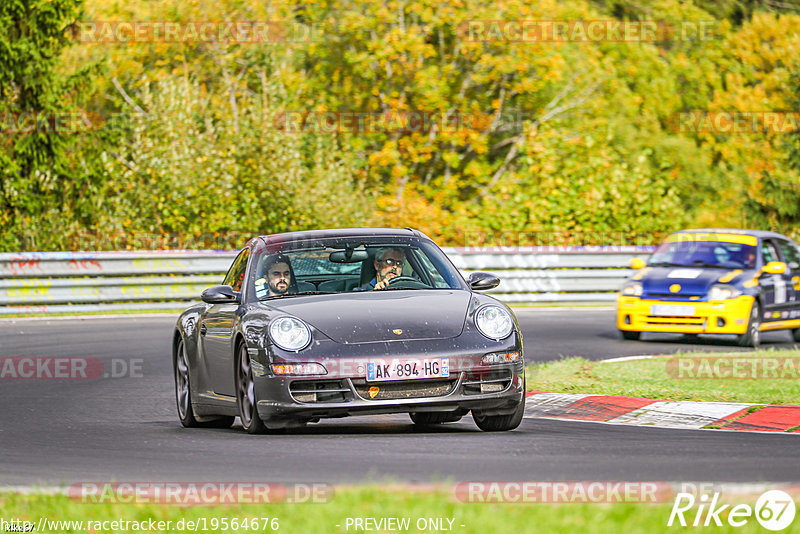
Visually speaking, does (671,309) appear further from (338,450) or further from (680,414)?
(338,450)

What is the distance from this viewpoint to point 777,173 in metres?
38.9

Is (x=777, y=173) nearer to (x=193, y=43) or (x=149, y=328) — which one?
(x=193, y=43)

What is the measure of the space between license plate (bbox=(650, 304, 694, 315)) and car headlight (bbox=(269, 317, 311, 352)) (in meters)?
10.2

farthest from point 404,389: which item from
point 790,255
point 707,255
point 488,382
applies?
point 790,255

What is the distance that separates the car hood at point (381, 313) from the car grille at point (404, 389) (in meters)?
0.28

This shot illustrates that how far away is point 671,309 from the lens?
62.7 ft

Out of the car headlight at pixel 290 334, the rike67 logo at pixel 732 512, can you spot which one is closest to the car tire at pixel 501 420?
the car headlight at pixel 290 334

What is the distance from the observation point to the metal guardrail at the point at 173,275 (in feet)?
78.8

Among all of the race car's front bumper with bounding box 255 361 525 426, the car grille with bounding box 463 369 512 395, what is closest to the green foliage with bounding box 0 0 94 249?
the race car's front bumper with bounding box 255 361 525 426

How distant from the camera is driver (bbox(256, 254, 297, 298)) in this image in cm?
1063

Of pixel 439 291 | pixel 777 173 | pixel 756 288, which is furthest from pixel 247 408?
pixel 777 173

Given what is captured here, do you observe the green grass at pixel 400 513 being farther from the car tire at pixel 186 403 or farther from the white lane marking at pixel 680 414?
the car tire at pixel 186 403

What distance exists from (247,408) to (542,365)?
5.45 metres

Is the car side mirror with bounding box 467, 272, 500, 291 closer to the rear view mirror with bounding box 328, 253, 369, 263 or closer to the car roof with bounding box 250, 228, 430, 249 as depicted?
the car roof with bounding box 250, 228, 430, 249
